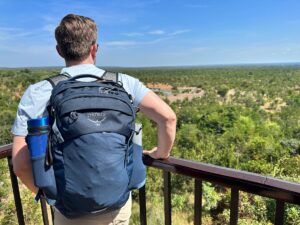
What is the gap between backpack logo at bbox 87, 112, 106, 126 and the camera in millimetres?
1060

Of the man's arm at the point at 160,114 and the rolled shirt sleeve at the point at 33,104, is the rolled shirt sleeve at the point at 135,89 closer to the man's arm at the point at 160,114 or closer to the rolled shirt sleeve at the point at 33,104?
the man's arm at the point at 160,114

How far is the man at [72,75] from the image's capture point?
115 cm

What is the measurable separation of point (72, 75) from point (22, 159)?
1.18 ft

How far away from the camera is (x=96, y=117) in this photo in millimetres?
1068

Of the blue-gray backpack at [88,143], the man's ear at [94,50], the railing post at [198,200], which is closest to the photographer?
the blue-gray backpack at [88,143]

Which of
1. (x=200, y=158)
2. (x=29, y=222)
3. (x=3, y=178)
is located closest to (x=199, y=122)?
(x=200, y=158)

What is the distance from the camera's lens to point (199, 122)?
1994 centimetres

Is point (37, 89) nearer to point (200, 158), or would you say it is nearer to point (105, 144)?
point (105, 144)

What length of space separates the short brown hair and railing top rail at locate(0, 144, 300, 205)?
0.59 metres

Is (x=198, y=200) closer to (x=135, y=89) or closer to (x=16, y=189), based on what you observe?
(x=135, y=89)

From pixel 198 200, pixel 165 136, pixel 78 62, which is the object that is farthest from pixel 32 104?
pixel 198 200

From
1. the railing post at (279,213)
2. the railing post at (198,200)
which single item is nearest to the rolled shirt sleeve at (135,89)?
the railing post at (198,200)

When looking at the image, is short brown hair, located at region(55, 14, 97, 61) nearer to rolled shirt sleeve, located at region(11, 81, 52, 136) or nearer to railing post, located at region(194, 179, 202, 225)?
rolled shirt sleeve, located at region(11, 81, 52, 136)

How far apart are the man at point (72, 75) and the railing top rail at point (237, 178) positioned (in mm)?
161
